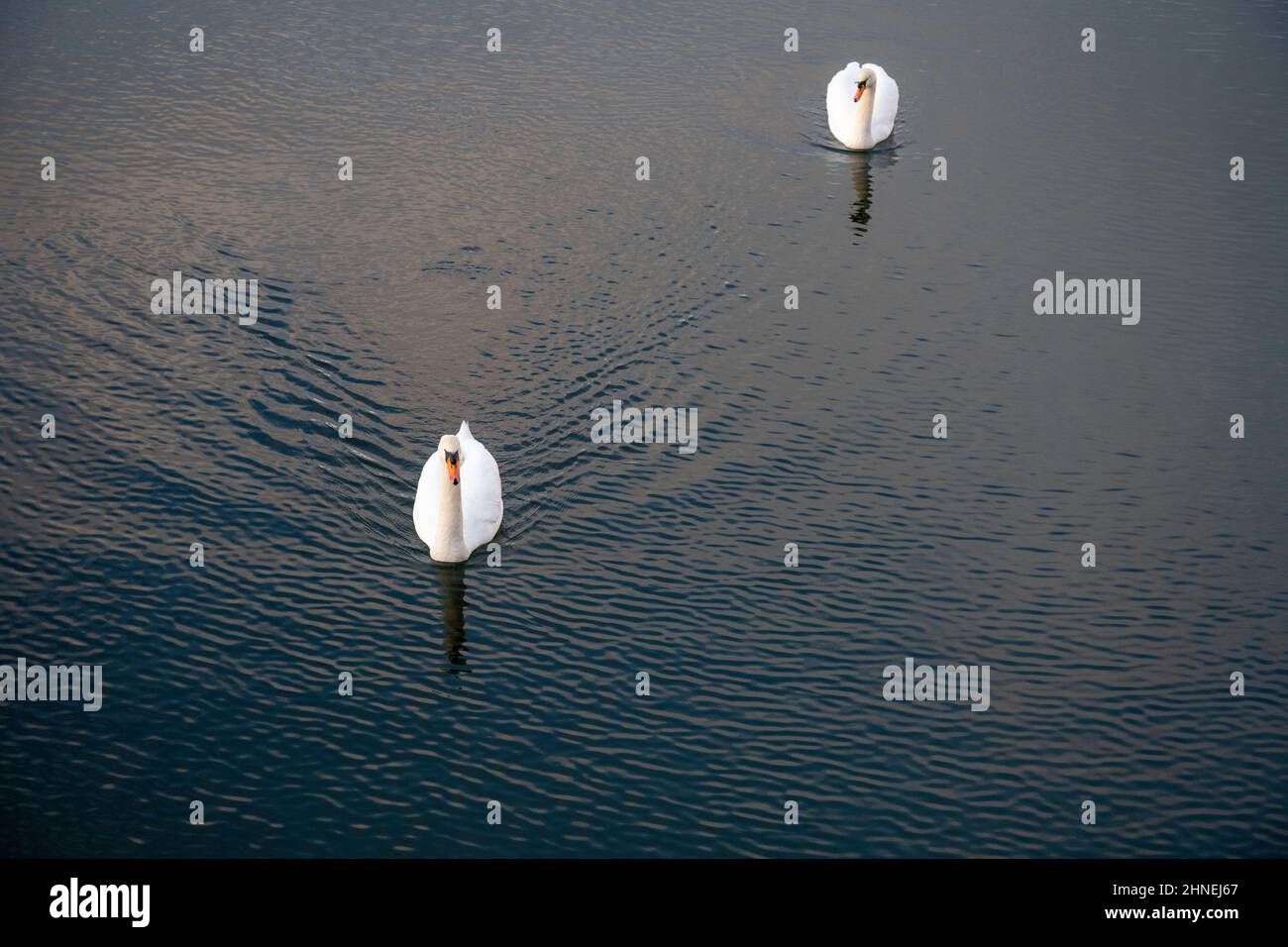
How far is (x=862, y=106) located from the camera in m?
47.6

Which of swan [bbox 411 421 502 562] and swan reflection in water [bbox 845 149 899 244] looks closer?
swan [bbox 411 421 502 562]

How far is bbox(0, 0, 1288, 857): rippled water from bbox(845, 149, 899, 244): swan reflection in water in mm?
175

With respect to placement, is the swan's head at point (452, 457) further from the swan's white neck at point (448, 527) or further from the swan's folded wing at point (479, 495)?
the swan's folded wing at point (479, 495)

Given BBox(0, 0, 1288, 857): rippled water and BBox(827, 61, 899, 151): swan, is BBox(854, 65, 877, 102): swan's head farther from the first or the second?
BBox(0, 0, 1288, 857): rippled water

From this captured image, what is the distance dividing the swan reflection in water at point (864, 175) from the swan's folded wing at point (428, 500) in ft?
53.7

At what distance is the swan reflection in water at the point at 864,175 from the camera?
4459 cm

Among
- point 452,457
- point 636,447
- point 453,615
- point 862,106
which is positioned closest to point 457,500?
point 452,457

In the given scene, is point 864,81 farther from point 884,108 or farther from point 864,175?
point 864,175

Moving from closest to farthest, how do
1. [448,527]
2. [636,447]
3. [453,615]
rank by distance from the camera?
[453,615] → [448,527] → [636,447]

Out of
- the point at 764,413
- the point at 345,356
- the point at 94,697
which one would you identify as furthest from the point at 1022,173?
the point at 94,697

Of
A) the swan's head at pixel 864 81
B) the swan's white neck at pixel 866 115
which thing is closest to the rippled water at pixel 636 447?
the swan's white neck at pixel 866 115

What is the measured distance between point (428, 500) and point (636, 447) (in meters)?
5.34

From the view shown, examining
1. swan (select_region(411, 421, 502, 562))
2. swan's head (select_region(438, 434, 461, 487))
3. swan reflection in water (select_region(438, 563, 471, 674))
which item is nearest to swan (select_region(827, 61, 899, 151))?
swan (select_region(411, 421, 502, 562))

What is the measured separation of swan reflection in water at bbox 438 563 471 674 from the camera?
28788 millimetres
